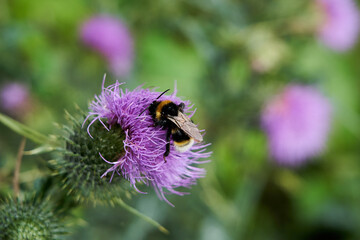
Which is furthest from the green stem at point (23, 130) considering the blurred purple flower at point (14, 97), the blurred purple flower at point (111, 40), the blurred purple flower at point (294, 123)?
the blurred purple flower at point (294, 123)

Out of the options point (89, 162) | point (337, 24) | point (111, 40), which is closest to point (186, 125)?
point (89, 162)

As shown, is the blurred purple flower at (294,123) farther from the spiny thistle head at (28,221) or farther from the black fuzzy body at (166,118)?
the spiny thistle head at (28,221)

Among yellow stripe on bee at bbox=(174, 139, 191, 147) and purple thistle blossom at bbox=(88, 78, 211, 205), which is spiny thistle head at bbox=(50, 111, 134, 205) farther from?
yellow stripe on bee at bbox=(174, 139, 191, 147)

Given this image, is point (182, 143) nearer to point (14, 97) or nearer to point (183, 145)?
point (183, 145)

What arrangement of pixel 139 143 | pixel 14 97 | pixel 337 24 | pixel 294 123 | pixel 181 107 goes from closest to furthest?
1. pixel 139 143
2. pixel 181 107
3. pixel 14 97
4. pixel 294 123
5. pixel 337 24

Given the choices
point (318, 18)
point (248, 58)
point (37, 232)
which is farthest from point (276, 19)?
point (37, 232)

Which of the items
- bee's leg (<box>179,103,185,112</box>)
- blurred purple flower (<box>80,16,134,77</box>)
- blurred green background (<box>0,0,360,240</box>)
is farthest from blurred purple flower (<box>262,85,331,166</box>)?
bee's leg (<box>179,103,185,112</box>)
